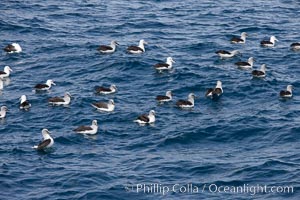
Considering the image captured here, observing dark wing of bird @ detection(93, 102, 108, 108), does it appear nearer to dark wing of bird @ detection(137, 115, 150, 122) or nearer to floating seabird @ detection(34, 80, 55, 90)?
dark wing of bird @ detection(137, 115, 150, 122)

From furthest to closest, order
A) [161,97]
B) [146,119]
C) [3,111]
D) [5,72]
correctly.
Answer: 1. [5,72]
2. [161,97]
3. [3,111]
4. [146,119]

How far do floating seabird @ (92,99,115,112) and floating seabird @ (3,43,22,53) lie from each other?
9.10 metres

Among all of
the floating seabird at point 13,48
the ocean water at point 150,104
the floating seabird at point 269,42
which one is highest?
the floating seabird at point 13,48

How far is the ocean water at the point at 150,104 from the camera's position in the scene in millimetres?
32406

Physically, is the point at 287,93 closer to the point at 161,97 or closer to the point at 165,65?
the point at 161,97

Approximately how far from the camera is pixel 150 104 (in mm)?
41062

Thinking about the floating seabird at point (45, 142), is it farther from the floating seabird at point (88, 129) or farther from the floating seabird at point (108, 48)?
the floating seabird at point (108, 48)

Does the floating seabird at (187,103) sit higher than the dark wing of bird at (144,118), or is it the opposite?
the dark wing of bird at (144,118)

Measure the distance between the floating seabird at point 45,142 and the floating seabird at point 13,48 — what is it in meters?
12.6

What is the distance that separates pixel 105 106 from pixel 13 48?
31.9 ft

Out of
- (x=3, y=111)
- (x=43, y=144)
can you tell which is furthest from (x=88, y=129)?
(x=3, y=111)

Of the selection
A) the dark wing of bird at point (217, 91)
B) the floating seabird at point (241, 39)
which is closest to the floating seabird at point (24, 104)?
the dark wing of bird at point (217, 91)

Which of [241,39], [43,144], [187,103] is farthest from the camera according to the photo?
[241,39]

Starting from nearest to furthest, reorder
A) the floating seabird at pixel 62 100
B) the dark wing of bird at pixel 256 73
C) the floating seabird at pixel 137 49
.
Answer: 1. the floating seabird at pixel 62 100
2. the dark wing of bird at pixel 256 73
3. the floating seabird at pixel 137 49
